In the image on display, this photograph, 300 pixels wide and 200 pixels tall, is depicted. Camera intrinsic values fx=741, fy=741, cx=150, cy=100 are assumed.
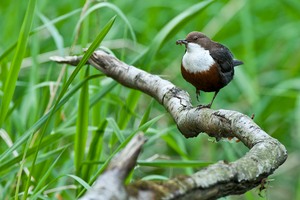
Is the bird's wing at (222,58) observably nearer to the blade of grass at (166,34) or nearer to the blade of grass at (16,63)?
the blade of grass at (166,34)

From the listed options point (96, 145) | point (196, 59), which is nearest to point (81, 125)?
point (96, 145)

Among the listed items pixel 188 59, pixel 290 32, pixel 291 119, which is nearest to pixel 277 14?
pixel 290 32

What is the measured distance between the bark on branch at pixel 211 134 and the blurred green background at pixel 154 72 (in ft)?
1.16

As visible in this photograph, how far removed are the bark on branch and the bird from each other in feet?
1.04

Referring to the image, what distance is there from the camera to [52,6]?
5.10m

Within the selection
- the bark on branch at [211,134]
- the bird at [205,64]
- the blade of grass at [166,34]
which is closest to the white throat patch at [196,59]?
the bird at [205,64]

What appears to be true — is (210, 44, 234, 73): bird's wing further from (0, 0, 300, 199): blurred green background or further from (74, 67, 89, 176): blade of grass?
(74, 67, 89, 176): blade of grass

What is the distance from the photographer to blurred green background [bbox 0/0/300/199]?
10.2 ft

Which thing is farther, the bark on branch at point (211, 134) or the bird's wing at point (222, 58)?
the bird's wing at point (222, 58)

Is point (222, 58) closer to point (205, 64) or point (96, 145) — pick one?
point (205, 64)

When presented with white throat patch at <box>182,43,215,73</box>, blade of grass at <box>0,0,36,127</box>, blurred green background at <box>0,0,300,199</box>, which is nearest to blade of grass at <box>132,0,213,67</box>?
blurred green background at <box>0,0,300,199</box>

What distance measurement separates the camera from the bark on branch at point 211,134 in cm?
142

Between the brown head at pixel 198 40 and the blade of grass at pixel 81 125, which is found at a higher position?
the brown head at pixel 198 40

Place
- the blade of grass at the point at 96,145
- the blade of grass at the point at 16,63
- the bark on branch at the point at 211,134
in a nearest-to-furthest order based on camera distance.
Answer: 1. the bark on branch at the point at 211,134
2. the blade of grass at the point at 16,63
3. the blade of grass at the point at 96,145
